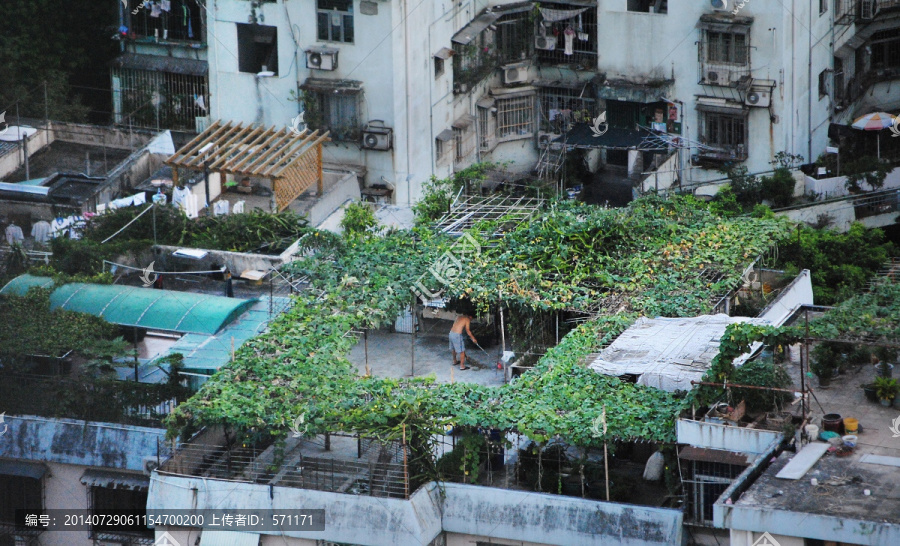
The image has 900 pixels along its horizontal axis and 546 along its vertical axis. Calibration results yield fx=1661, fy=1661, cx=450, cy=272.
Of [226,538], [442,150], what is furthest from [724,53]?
[226,538]

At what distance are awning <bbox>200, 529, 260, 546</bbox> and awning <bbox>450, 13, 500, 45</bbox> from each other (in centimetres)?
2009

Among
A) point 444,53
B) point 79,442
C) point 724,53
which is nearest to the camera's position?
point 79,442

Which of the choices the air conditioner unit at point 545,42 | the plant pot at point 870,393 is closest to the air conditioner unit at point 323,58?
the air conditioner unit at point 545,42

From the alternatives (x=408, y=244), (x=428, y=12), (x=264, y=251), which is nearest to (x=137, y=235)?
(x=264, y=251)

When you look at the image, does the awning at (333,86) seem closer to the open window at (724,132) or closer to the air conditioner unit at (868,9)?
the open window at (724,132)

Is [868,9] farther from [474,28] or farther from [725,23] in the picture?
[474,28]

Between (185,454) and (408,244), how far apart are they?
7.96 metres

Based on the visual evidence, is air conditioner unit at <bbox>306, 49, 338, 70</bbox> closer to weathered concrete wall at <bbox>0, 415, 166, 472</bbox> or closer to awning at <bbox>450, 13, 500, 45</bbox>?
awning at <bbox>450, 13, 500, 45</bbox>

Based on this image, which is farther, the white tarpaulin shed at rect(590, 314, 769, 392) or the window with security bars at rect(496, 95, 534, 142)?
the window with security bars at rect(496, 95, 534, 142)

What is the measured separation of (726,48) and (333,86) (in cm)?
1084

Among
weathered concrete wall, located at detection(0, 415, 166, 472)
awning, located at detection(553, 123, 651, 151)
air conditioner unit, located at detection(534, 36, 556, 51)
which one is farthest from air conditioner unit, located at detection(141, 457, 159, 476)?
air conditioner unit, located at detection(534, 36, 556, 51)

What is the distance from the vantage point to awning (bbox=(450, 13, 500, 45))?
1753 inches

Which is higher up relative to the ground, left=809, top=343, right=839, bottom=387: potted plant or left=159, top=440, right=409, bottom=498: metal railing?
left=809, top=343, right=839, bottom=387: potted plant

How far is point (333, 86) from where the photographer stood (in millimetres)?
43156
